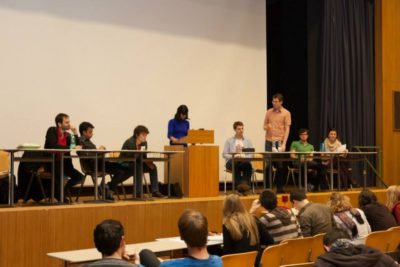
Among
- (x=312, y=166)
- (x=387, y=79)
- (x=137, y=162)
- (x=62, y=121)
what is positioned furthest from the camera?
(x=387, y=79)

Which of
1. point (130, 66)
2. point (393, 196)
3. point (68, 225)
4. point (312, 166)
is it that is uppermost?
point (130, 66)

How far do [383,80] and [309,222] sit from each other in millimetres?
6574

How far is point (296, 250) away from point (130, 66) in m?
4.89

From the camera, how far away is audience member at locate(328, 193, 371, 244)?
5.42 meters

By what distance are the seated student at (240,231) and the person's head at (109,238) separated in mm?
1704

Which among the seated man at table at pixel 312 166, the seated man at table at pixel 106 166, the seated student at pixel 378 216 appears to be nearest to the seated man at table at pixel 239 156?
the seated man at table at pixel 312 166

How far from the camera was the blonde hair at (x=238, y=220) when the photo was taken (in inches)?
183

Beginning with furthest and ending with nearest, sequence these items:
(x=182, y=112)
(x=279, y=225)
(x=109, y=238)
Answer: (x=182, y=112)
(x=279, y=225)
(x=109, y=238)

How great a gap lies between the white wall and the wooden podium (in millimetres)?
1536

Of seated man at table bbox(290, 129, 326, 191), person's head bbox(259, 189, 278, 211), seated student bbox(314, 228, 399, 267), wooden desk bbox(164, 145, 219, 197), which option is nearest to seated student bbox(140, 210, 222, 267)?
seated student bbox(314, 228, 399, 267)

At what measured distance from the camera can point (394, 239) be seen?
5547 mm

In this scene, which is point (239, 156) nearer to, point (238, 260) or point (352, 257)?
point (238, 260)

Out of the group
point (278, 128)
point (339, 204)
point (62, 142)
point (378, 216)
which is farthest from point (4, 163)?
point (278, 128)

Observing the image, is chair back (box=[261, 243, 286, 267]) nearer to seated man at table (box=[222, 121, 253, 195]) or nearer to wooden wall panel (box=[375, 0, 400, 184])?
seated man at table (box=[222, 121, 253, 195])
